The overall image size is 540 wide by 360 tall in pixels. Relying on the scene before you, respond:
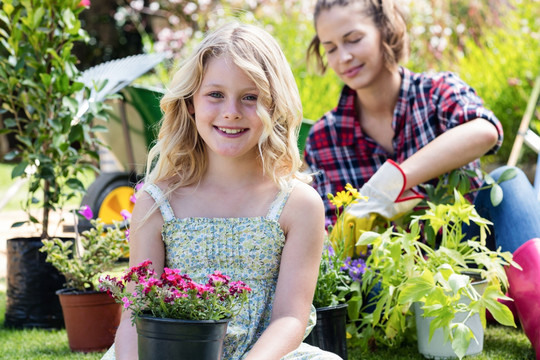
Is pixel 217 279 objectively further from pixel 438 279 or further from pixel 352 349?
pixel 352 349

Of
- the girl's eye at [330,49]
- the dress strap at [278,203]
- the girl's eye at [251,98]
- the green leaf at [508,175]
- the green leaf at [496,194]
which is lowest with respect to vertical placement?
the dress strap at [278,203]

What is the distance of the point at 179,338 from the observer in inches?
50.5

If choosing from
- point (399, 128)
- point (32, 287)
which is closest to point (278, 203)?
point (399, 128)

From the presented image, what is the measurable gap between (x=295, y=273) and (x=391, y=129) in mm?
1223

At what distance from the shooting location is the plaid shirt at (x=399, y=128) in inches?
99.5

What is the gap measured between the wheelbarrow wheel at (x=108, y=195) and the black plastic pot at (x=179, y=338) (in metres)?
2.76

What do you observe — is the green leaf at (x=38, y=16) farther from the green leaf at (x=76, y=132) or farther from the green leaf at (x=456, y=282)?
the green leaf at (x=456, y=282)

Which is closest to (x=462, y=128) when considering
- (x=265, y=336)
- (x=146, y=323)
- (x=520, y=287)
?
(x=520, y=287)

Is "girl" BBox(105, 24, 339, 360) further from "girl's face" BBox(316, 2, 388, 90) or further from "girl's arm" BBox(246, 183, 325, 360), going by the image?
"girl's face" BBox(316, 2, 388, 90)

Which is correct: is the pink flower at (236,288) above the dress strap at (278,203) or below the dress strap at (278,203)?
below

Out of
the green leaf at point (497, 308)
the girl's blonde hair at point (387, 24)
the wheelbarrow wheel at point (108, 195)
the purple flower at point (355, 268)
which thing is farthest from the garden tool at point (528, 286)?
the wheelbarrow wheel at point (108, 195)

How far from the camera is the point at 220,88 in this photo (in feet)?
5.55

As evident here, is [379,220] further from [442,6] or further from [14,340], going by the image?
[442,6]

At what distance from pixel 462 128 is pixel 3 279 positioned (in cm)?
248
